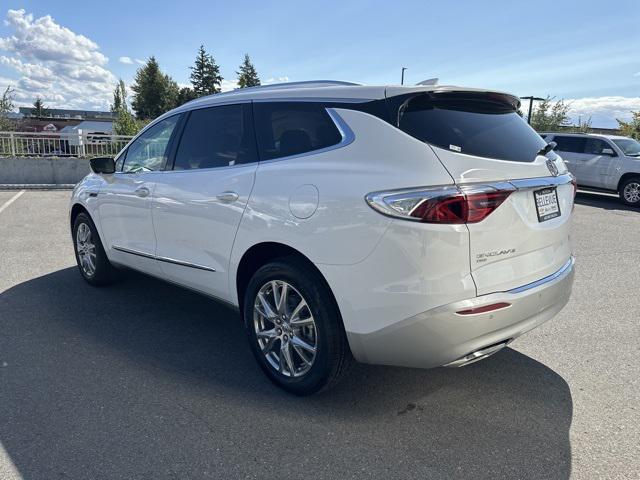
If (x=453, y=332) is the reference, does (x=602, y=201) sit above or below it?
below

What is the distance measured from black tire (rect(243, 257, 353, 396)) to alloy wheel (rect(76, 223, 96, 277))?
2.63 m

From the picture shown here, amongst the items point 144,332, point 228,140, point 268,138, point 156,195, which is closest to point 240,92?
point 228,140

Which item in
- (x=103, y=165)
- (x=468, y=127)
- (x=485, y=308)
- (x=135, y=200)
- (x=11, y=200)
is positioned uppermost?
(x=468, y=127)

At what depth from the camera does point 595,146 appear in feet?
43.9

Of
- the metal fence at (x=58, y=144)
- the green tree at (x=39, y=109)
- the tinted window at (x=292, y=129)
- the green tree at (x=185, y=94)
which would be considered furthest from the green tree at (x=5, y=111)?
the green tree at (x=39, y=109)

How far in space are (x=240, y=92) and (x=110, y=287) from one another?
2647mm

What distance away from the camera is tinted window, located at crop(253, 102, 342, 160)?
9.37 ft

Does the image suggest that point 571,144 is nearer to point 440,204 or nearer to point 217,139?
point 217,139

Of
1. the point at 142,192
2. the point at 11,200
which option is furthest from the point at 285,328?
the point at 11,200

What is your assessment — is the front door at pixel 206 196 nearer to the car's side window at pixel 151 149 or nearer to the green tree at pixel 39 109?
the car's side window at pixel 151 149

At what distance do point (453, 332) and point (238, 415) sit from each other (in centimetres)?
131

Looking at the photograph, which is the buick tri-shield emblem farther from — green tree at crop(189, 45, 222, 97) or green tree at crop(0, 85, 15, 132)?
green tree at crop(189, 45, 222, 97)

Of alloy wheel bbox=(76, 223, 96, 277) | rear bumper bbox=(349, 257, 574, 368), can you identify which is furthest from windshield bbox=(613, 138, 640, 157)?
alloy wheel bbox=(76, 223, 96, 277)

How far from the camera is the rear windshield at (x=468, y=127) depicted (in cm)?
254
